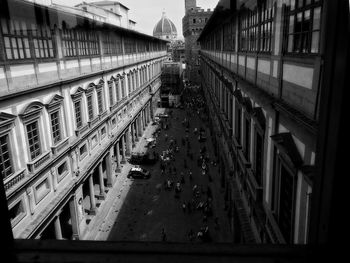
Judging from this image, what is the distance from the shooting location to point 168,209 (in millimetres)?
25344

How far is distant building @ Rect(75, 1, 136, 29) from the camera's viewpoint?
41125 millimetres

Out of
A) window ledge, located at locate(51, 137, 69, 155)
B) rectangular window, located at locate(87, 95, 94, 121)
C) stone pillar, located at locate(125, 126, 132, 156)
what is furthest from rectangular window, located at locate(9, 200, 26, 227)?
stone pillar, located at locate(125, 126, 132, 156)

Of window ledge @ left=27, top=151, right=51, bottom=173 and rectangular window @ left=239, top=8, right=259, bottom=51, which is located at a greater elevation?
rectangular window @ left=239, top=8, right=259, bottom=51

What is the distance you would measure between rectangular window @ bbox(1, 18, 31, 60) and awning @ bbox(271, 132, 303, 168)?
12451 millimetres

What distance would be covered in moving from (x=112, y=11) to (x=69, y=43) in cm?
3141

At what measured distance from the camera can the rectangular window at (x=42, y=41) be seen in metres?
16.7

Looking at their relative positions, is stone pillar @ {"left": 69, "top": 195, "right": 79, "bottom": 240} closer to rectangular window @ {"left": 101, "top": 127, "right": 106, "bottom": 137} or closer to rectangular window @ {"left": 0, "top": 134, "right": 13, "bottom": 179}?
rectangular window @ {"left": 0, "top": 134, "right": 13, "bottom": 179}

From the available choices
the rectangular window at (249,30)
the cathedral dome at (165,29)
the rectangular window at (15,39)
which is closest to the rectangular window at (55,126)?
the rectangular window at (15,39)

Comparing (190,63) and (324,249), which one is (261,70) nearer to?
(324,249)

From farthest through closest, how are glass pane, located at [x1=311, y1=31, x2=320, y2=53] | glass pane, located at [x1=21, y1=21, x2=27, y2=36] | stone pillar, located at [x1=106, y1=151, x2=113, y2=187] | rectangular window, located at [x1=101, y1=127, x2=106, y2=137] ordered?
stone pillar, located at [x1=106, y1=151, x2=113, y2=187], rectangular window, located at [x1=101, y1=127, x2=106, y2=137], glass pane, located at [x1=21, y1=21, x2=27, y2=36], glass pane, located at [x1=311, y1=31, x2=320, y2=53]

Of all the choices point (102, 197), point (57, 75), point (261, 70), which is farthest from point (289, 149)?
point (102, 197)

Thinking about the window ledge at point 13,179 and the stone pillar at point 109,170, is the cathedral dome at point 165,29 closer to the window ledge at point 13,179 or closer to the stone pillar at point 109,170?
the stone pillar at point 109,170

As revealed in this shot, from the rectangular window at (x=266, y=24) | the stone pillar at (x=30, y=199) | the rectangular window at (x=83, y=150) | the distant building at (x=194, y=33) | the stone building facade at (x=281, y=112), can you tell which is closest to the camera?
the stone building facade at (x=281, y=112)

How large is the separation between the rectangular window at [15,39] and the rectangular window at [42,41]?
0.79 meters
